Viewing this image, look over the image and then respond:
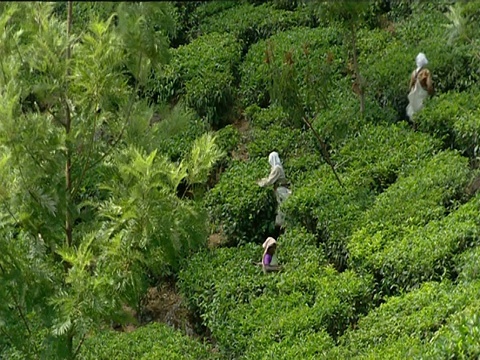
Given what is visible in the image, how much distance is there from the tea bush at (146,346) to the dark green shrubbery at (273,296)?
0.33 m

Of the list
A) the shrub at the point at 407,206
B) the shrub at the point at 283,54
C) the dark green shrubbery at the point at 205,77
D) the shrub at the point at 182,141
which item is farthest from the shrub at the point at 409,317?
the dark green shrubbery at the point at 205,77

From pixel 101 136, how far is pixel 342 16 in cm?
524

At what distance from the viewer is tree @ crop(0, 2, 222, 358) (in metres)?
6.70

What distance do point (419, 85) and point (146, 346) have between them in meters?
5.29

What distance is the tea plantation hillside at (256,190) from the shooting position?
6859 mm

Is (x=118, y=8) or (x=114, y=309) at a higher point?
(x=118, y=8)

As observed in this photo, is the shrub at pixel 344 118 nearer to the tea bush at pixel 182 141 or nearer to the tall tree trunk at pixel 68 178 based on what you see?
the tea bush at pixel 182 141

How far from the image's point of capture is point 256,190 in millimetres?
11844

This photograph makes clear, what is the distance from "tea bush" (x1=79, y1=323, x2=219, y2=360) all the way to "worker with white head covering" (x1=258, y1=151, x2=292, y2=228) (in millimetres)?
2248

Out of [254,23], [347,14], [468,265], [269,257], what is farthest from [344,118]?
[468,265]

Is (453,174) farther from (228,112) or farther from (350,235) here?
(228,112)

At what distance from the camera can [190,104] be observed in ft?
47.1

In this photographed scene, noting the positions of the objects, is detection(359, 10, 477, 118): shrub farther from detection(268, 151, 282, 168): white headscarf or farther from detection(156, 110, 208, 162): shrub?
detection(156, 110, 208, 162): shrub

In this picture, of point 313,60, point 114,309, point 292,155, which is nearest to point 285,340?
point 114,309
